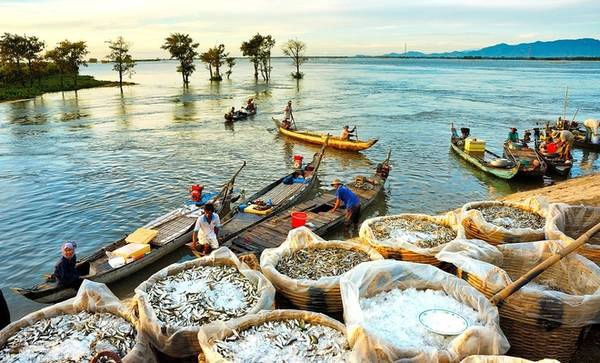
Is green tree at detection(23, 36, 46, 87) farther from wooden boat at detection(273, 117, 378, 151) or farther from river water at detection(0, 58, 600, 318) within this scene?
wooden boat at detection(273, 117, 378, 151)

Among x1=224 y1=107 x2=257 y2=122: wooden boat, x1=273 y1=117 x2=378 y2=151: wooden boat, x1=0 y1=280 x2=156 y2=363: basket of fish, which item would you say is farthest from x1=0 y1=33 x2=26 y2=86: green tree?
x1=0 y1=280 x2=156 y2=363: basket of fish

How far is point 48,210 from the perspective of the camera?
1579cm

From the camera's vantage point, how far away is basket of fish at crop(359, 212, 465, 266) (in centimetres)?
653

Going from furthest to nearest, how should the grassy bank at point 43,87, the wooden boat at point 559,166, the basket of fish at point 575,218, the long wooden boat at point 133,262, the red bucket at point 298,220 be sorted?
the grassy bank at point 43,87 → the wooden boat at point 559,166 → the red bucket at point 298,220 → the long wooden boat at point 133,262 → the basket of fish at point 575,218

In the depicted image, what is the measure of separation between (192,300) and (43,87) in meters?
63.6

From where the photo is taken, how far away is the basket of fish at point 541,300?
4.88 m

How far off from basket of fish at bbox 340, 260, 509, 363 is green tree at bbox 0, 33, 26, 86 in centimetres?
6618

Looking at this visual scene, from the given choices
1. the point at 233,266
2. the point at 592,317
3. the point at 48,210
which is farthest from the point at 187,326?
the point at 48,210

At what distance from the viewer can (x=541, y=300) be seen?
4891 mm

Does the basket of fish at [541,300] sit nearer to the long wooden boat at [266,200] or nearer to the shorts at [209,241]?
the shorts at [209,241]

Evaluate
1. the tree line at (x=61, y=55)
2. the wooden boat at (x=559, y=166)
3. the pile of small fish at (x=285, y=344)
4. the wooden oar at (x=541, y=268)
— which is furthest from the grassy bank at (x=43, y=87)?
the wooden oar at (x=541, y=268)

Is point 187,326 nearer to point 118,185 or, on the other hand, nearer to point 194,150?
point 118,185

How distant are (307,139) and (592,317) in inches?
870

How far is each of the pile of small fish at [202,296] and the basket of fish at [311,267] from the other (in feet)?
1.53
